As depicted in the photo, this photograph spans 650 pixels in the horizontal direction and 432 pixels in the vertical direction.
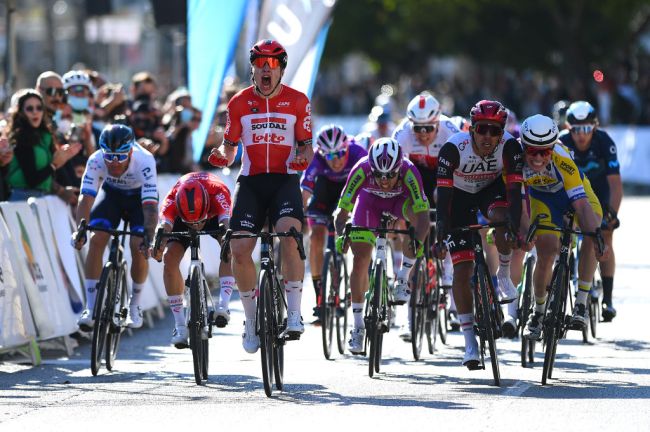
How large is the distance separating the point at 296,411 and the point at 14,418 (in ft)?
5.72

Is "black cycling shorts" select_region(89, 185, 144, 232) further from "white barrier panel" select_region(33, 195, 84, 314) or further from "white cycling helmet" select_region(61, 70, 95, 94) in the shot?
"white cycling helmet" select_region(61, 70, 95, 94)

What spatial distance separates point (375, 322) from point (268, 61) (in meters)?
2.01

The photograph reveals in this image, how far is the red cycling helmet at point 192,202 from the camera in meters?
11.3

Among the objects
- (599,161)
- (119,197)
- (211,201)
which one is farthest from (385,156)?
(599,161)

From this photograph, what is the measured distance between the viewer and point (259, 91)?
11.4 metres

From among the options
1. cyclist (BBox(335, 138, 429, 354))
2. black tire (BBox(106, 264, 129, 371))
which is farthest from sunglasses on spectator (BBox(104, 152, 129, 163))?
cyclist (BBox(335, 138, 429, 354))

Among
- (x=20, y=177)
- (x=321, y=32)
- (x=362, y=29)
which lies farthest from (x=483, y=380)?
(x=362, y=29)

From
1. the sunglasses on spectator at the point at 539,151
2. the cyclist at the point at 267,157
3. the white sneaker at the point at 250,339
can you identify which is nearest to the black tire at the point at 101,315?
the cyclist at the point at 267,157

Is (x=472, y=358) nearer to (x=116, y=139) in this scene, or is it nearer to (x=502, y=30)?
(x=116, y=139)

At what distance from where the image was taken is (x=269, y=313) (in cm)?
1070

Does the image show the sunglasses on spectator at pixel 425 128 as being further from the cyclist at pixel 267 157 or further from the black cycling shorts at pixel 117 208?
the black cycling shorts at pixel 117 208

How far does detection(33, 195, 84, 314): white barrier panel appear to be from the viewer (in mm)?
13445

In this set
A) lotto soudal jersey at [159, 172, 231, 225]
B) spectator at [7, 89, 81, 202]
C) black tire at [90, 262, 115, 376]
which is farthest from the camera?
spectator at [7, 89, 81, 202]

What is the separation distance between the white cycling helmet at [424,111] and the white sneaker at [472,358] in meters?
3.08
